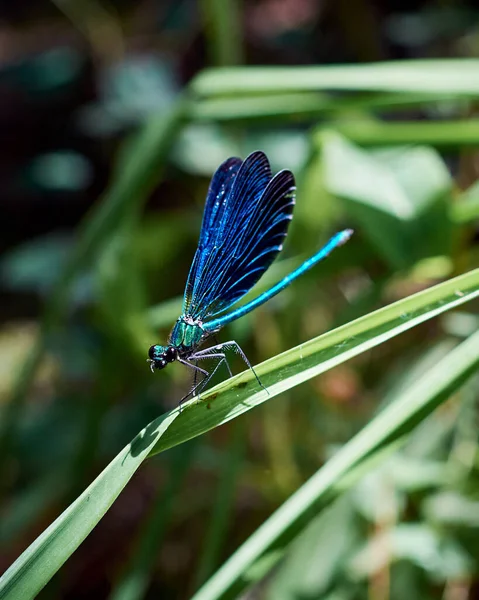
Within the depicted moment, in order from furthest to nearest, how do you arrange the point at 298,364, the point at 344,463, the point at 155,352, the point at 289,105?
the point at 289,105 → the point at 155,352 → the point at 344,463 → the point at 298,364

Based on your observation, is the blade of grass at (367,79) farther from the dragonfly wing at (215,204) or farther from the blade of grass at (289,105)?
the dragonfly wing at (215,204)

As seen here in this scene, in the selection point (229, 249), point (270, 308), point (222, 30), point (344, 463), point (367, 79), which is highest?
point (222, 30)

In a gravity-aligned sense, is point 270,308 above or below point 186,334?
below

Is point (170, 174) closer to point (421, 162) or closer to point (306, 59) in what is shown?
point (306, 59)

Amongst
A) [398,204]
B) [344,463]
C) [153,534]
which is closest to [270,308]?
[398,204]

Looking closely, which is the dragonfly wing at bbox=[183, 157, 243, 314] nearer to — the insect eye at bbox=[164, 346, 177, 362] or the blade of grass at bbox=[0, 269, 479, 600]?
the insect eye at bbox=[164, 346, 177, 362]

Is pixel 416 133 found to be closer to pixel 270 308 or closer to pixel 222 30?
pixel 270 308
